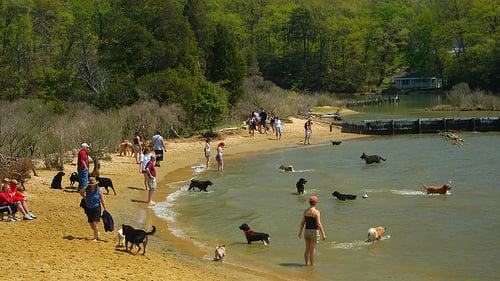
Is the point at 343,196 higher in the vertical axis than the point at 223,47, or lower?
lower

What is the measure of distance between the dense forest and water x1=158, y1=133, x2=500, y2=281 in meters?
13.3

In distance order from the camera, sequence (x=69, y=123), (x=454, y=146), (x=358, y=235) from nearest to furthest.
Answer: (x=358, y=235) → (x=69, y=123) → (x=454, y=146)

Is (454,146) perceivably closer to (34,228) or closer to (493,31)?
(34,228)

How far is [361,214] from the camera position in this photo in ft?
71.8

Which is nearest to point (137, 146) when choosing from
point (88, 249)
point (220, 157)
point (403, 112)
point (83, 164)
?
point (220, 157)

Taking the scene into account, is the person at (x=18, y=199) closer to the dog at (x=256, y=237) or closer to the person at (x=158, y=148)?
the dog at (x=256, y=237)

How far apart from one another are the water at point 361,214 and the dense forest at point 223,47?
523 inches

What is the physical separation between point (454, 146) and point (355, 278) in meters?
30.5

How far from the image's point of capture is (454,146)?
43.2m

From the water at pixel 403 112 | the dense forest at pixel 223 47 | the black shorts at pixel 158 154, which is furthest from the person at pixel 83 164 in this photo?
the water at pixel 403 112

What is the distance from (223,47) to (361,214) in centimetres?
3359

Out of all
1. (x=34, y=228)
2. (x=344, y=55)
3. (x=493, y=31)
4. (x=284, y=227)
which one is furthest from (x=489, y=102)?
(x=34, y=228)

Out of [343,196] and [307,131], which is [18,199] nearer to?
[343,196]

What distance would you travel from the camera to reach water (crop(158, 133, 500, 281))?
1602 cm
